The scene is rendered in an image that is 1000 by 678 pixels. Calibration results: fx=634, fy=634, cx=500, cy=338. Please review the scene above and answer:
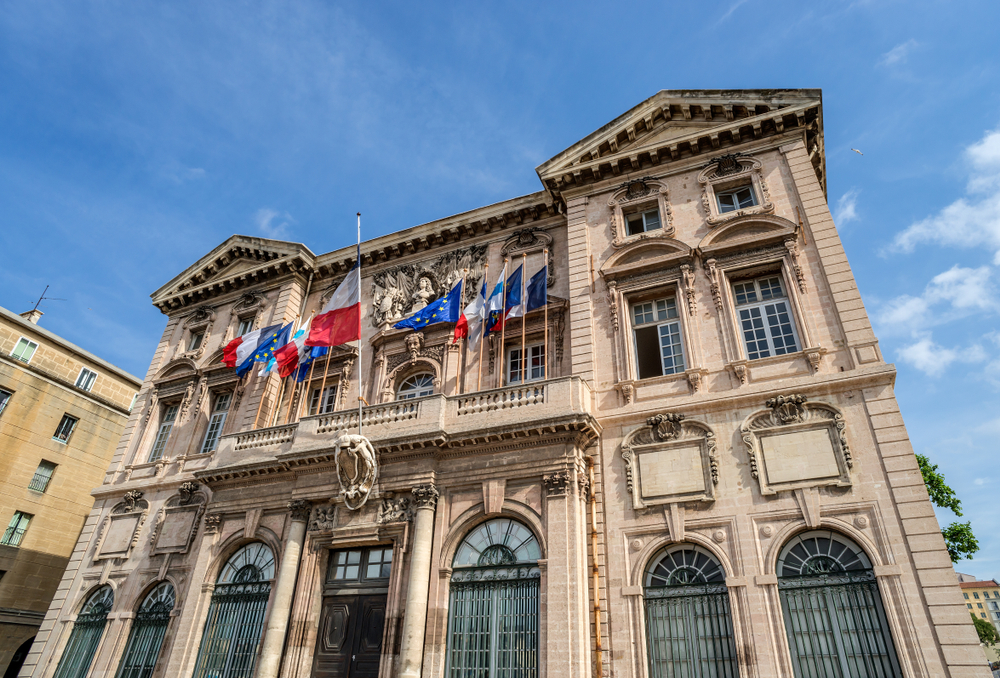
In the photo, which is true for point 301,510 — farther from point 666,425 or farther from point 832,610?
point 832,610

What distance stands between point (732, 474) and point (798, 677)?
371cm

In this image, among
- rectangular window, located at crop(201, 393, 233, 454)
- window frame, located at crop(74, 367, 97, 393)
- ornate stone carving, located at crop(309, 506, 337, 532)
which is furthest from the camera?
window frame, located at crop(74, 367, 97, 393)

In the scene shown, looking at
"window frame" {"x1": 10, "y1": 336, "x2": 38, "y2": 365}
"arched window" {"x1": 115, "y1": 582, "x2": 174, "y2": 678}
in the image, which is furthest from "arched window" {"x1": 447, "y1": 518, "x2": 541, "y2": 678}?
"window frame" {"x1": 10, "y1": 336, "x2": 38, "y2": 365}

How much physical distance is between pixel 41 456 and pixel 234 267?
1149cm

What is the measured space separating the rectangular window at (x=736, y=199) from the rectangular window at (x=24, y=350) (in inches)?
1085

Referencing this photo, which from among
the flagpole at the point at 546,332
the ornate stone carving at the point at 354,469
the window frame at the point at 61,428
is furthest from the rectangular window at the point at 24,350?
the flagpole at the point at 546,332

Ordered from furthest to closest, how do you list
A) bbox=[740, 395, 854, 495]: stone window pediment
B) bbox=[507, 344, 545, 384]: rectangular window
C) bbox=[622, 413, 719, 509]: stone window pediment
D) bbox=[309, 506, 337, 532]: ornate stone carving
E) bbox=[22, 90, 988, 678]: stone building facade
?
bbox=[507, 344, 545, 384]: rectangular window
bbox=[309, 506, 337, 532]: ornate stone carving
bbox=[622, 413, 719, 509]: stone window pediment
bbox=[740, 395, 854, 495]: stone window pediment
bbox=[22, 90, 988, 678]: stone building facade

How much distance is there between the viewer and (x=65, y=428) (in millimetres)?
27266

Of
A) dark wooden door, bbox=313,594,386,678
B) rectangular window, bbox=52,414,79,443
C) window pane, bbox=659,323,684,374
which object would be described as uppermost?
rectangular window, bbox=52,414,79,443

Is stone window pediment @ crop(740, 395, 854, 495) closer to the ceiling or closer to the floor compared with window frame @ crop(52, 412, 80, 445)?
closer to the floor

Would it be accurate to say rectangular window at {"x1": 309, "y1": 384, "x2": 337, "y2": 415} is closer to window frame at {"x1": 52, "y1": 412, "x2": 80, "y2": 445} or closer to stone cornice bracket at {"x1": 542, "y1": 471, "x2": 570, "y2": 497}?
stone cornice bracket at {"x1": 542, "y1": 471, "x2": 570, "y2": 497}

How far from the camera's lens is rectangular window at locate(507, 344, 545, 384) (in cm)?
1725

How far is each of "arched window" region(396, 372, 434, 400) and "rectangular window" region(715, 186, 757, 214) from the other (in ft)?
30.5

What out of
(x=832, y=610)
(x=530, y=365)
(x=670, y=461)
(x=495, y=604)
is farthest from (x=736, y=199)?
(x=495, y=604)
